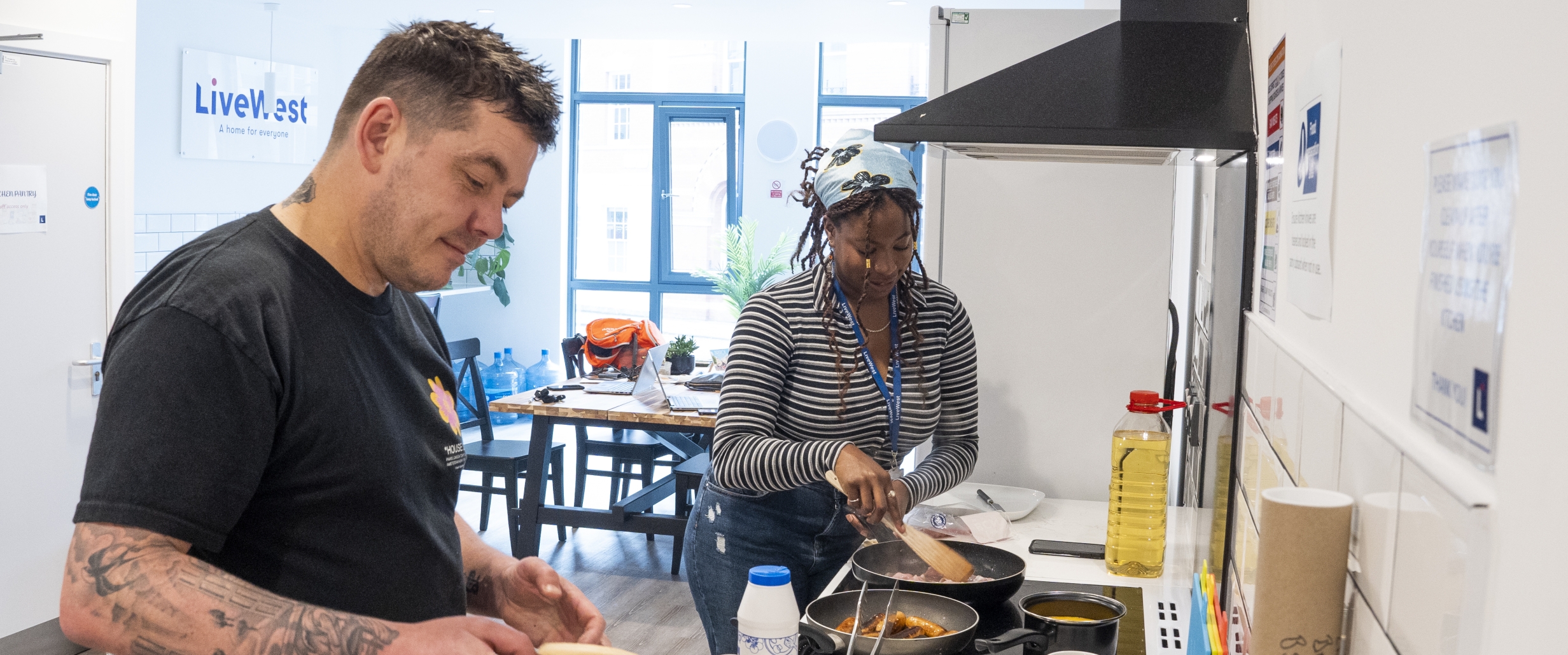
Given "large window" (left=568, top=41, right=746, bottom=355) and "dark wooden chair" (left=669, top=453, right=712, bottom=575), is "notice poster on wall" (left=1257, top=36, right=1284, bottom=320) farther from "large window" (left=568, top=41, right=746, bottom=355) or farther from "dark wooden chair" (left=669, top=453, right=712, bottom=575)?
"large window" (left=568, top=41, right=746, bottom=355)

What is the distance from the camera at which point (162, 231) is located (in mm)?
5824

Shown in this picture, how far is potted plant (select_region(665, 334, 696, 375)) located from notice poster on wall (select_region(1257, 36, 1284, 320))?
3883 millimetres

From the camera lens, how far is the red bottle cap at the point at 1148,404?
1.83 m

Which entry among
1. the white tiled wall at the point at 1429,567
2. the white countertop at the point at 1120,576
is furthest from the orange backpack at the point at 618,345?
the white tiled wall at the point at 1429,567

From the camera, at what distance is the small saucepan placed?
55.2 inches

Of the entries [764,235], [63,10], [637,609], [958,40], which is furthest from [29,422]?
[764,235]

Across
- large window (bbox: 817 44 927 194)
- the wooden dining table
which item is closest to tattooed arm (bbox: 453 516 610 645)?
the wooden dining table

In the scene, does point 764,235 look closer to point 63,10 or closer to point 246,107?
point 246,107

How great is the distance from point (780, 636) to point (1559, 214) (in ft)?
3.38

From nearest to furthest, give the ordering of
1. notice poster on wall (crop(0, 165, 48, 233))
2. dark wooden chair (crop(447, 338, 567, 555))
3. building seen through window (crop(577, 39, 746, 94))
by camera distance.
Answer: notice poster on wall (crop(0, 165, 48, 233)) < dark wooden chair (crop(447, 338, 567, 555)) < building seen through window (crop(577, 39, 746, 94))

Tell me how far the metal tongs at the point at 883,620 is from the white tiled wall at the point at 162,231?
4998 millimetres

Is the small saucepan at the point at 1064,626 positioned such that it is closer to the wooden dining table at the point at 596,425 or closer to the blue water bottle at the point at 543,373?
the wooden dining table at the point at 596,425

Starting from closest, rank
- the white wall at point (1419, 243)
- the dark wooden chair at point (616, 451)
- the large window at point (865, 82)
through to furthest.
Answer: the white wall at point (1419, 243) < the dark wooden chair at point (616, 451) < the large window at point (865, 82)

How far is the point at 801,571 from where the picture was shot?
6.21ft
